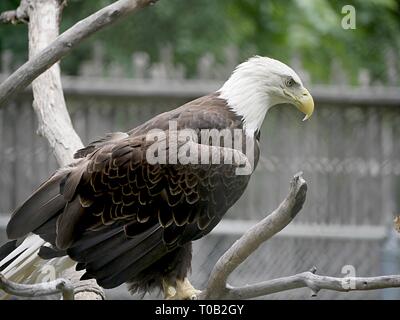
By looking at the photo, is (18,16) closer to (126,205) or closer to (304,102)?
(126,205)

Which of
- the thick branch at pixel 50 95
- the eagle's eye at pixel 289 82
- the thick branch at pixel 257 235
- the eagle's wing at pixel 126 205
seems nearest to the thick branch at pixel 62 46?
the eagle's wing at pixel 126 205

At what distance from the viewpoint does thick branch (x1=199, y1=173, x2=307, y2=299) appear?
223cm

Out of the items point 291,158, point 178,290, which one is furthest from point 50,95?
point 291,158

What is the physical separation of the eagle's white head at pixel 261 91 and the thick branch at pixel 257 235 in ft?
2.64

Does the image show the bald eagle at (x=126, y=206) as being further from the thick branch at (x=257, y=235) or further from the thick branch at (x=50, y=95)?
the thick branch at (x=257, y=235)

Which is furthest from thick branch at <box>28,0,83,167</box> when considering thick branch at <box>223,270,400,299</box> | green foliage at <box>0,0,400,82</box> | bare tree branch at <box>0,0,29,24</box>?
green foliage at <box>0,0,400,82</box>

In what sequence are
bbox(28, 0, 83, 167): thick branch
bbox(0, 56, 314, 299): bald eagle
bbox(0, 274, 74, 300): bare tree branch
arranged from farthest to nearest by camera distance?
1. bbox(28, 0, 83, 167): thick branch
2. bbox(0, 56, 314, 299): bald eagle
3. bbox(0, 274, 74, 300): bare tree branch

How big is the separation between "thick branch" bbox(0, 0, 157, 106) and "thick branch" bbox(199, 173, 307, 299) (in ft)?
2.72

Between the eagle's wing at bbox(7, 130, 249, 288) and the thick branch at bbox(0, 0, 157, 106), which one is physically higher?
the thick branch at bbox(0, 0, 157, 106)

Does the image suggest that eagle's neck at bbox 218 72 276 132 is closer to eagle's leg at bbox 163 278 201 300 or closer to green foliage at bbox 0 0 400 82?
eagle's leg at bbox 163 278 201 300
